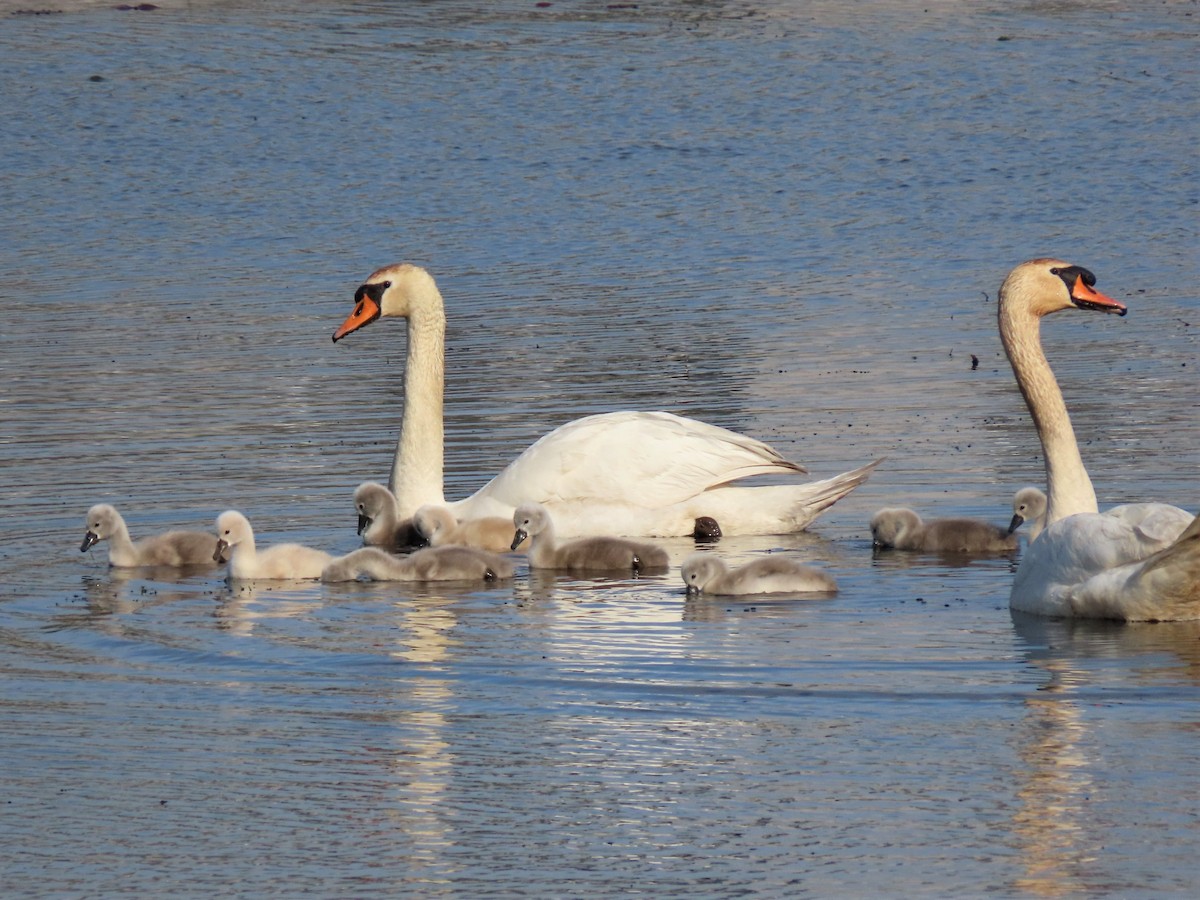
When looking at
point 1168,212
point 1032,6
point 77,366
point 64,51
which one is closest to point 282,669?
point 77,366

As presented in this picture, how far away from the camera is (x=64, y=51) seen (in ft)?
102

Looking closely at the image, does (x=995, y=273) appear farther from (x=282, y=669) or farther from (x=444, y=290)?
(x=282, y=669)

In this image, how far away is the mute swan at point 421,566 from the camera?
942 centimetres

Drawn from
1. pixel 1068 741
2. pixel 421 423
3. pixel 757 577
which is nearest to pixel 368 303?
Answer: pixel 421 423

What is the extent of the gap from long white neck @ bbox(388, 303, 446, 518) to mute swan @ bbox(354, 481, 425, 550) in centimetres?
28

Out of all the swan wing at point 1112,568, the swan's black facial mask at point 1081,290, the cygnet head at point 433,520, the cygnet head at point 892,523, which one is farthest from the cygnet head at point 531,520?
the swan's black facial mask at point 1081,290

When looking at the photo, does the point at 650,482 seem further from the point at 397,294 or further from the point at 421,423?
the point at 397,294

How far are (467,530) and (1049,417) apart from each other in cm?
262

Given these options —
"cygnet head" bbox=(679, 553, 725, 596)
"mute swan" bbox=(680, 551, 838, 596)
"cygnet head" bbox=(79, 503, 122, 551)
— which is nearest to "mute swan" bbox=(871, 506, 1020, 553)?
"mute swan" bbox=(680, 551, 838, 596)

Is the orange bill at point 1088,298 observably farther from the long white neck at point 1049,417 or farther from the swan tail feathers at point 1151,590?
the swan tail feathers at point 1151,590

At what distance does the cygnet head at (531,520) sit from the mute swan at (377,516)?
98 cm

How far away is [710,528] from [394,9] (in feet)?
88.4

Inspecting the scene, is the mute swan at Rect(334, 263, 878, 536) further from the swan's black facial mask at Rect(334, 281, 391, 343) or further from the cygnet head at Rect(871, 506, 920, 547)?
the swan's black facial mask at Rect(334, 281, 391, 343)

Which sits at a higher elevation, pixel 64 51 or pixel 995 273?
pixel 64 51
